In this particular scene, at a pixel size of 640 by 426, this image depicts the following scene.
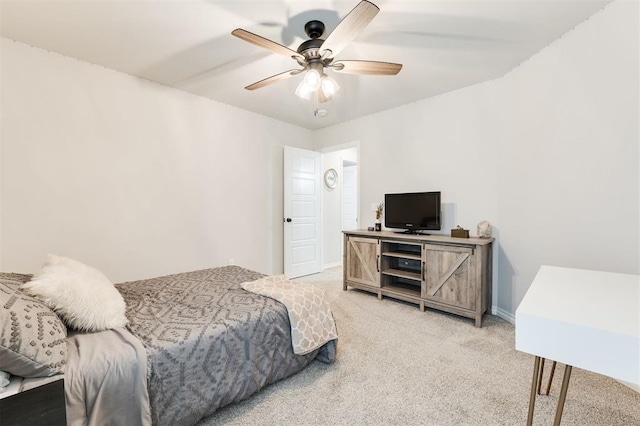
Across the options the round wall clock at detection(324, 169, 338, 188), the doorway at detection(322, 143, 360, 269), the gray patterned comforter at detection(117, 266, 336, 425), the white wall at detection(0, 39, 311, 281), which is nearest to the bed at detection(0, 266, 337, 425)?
the gray patterned comforter at detection(117, 266, 336, 425)

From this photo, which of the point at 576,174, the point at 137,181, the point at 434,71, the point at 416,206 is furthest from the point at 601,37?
the point at 137,181

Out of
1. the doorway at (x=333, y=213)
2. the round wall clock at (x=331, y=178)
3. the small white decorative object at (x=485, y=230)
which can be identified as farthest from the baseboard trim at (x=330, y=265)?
the small white decorative object at (x=485, y=230)

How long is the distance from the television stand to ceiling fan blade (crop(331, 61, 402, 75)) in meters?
1.78

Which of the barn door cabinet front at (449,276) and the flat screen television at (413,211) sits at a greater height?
the flat screen television at (413,211)

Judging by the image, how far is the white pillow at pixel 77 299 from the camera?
1.37 m

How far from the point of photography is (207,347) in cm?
151

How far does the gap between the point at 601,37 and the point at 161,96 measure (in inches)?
160

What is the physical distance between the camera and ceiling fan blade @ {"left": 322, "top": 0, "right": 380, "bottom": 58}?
1.52 meters

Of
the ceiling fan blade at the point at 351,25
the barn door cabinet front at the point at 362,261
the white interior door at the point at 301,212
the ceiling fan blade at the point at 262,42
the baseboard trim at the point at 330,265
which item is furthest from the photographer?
the baseboard trim at the point at 330,265

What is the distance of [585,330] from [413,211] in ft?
9.64

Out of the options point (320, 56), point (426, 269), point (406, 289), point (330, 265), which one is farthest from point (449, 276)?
point (330, 265)

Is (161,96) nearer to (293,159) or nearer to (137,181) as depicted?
(137,181)

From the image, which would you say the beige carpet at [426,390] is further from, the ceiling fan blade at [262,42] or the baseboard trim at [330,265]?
the baseboard trim at [330,265]

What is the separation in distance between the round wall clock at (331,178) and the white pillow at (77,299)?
424 centimetres
